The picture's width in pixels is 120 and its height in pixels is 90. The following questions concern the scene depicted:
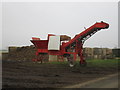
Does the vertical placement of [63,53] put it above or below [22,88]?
above

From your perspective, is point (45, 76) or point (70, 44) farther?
point (70, 44)

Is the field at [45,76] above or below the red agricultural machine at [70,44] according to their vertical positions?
below

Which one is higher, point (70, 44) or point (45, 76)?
point (70, 44)

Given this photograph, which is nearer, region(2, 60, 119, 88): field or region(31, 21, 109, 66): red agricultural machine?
region(2, 60, 119, 88): field

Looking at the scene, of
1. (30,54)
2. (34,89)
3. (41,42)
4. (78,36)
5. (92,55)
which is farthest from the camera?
(92,55)

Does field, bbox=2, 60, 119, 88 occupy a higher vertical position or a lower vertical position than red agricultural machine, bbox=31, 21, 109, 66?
lower

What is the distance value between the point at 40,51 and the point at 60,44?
7.06 ft

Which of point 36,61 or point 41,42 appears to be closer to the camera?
point 41,42

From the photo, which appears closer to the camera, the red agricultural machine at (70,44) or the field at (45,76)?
the field at (45,76)

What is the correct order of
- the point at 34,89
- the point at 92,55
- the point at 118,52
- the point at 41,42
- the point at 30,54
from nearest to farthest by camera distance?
the point at 34,89 < the point at 41,42 < the point at 30,54 < the point at 92,55 < the point at 118,52

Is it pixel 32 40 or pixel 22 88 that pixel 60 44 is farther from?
pixel 22 88

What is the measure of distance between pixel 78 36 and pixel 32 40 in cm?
433

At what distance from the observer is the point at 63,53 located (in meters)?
12.3

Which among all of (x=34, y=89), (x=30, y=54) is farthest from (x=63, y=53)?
(x=30, y=54)
